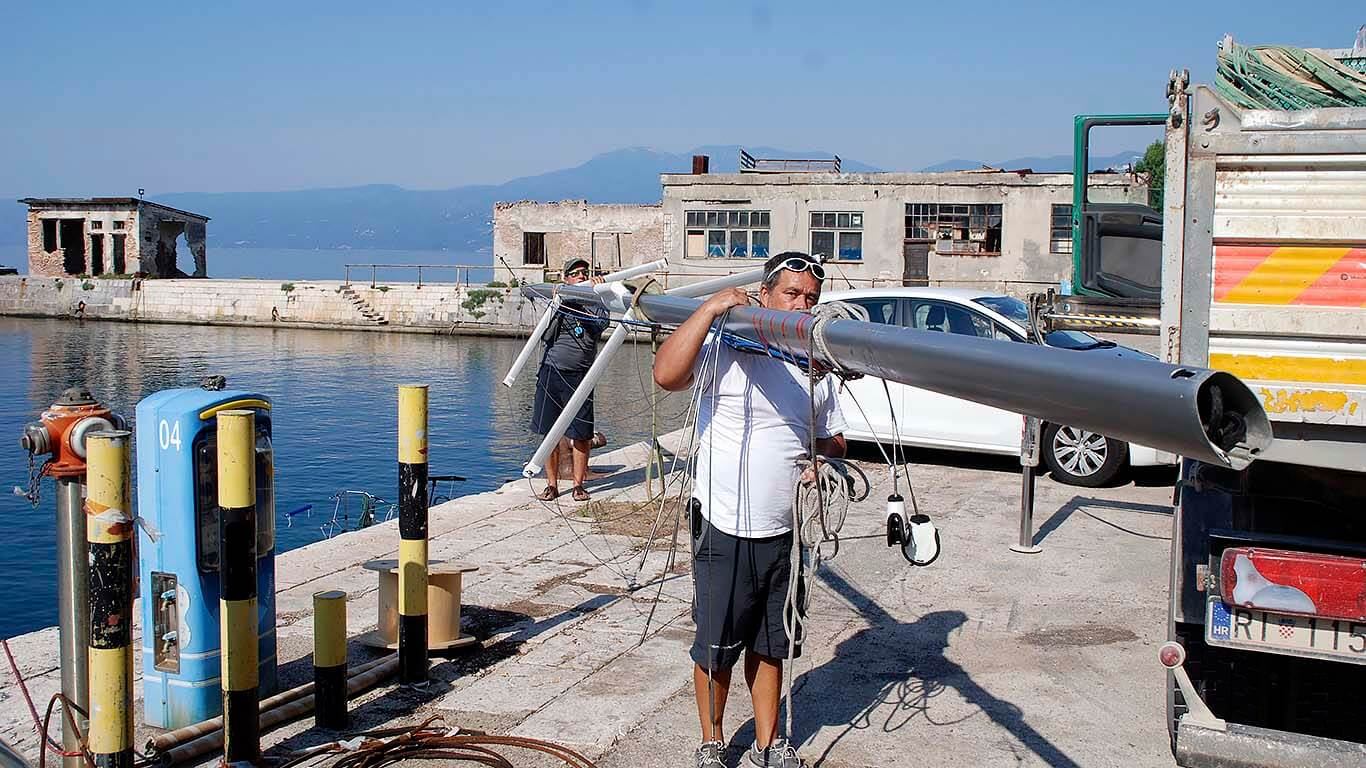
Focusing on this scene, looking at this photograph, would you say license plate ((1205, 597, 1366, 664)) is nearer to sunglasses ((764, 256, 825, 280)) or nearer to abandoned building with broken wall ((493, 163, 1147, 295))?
sunglasses ((764, 256, 825, 280))

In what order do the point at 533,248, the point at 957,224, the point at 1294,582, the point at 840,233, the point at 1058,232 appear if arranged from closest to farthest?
the point at 1294,582 → the point at 1058,232 → the point at 957,224 → the point at 840,233 → the point at 533,248

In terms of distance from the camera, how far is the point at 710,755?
491 cm

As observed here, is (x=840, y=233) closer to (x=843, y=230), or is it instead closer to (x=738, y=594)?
(x=843, y=230)

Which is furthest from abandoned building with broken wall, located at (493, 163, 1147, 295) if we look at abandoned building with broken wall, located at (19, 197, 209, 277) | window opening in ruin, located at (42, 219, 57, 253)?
window opening in ruin, located at (42, 219, 57, 253)

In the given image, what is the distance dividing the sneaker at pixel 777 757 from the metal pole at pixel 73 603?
2582 millimetres

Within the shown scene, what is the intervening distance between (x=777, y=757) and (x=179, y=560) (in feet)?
8.82

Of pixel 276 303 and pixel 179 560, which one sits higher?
pixel 276 303

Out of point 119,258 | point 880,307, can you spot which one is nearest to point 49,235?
point 119,258

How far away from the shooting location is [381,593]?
6.56 metres

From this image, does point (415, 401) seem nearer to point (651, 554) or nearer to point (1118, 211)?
point (651, 554)

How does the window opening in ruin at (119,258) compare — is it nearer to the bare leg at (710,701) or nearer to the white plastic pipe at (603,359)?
the white plastic pipe at (603,359)

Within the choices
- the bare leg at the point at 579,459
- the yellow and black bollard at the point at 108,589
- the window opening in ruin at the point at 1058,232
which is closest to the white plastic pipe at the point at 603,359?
the bare leg at the point at 579,459

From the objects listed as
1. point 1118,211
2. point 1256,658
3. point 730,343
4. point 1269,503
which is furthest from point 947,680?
point 1118,211

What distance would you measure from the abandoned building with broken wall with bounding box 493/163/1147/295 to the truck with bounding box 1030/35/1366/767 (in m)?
36.5
